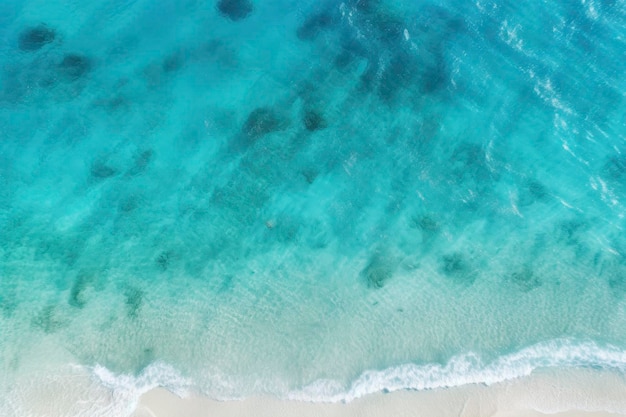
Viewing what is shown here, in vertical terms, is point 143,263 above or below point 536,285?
below

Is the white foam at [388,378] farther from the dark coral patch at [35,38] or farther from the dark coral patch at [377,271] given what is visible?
the dark coral patch at [35,38]

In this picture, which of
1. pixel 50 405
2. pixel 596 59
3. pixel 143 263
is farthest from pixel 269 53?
pixel 50 405

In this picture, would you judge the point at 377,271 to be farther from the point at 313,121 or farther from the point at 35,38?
the point at 35,38

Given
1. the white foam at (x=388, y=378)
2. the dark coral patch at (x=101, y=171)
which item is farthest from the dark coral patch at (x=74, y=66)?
the white foam at (x=388, y=378)

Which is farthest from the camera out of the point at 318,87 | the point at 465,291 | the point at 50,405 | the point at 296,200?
the point at 318,87

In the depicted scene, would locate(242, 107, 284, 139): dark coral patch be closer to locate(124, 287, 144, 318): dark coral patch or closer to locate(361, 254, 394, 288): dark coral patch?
locate(361, 254, 394, 288): dark coral patch

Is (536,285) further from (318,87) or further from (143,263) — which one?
(143,263)

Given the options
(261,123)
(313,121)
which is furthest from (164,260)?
(313,121)
